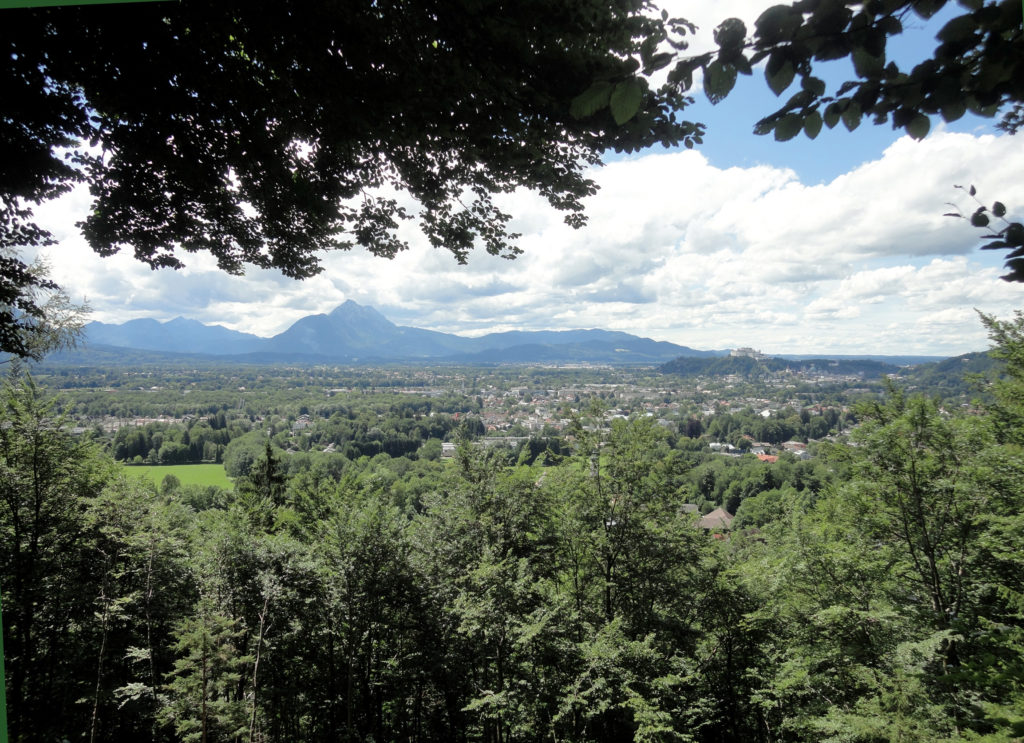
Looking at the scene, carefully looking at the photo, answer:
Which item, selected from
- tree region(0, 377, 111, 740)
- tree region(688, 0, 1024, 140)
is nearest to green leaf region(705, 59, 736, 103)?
tree region(688, 0, 1024, 140)

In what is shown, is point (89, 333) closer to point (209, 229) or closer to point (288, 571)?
point (209, 229)

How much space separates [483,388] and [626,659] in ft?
382

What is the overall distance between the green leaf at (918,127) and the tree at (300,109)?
1230mm

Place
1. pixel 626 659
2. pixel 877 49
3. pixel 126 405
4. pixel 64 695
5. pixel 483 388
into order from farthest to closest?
pixel 483 388, pixel 126 405, pixel 64 695, pixel 626 659, pixel 877 49

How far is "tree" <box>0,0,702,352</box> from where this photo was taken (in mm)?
2713

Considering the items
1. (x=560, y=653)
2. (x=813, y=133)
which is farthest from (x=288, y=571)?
(x=813, y=133)

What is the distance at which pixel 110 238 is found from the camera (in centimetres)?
404

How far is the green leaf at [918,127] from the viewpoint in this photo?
1.38 meters

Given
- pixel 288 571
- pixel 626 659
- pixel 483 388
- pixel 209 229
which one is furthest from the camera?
pixel 483 388

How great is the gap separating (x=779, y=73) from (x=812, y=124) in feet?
0.94

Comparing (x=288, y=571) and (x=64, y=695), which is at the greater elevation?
(x=288, y=571)

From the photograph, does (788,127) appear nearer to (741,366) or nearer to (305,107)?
(305,107)

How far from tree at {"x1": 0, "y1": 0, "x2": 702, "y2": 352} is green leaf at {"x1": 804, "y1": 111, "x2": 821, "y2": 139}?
109 centimetres

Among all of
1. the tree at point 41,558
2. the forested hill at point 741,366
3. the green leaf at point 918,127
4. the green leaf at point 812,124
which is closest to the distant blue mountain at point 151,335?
the tree at point 41,558
